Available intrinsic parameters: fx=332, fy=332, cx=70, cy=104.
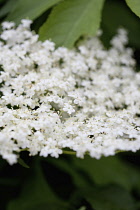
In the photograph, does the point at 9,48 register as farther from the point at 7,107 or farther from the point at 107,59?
the point at 107,59

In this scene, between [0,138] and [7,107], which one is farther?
[7,107]

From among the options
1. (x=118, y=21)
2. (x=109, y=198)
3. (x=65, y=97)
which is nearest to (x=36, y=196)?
(x=109, y=198)

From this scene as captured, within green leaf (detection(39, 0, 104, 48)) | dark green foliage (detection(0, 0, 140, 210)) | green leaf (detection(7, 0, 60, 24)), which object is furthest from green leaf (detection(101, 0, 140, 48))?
green leaf (detection(7, 0, 60, 24))

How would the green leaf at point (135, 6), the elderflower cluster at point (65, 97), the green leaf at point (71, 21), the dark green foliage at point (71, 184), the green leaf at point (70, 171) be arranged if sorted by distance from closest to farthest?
the elderflower cluster at point (65, 97) → the green leaf at point (135, 6) → the green leaf at point (71, 21) → the dark green foliage at point (71, 184) → the green leaf at point (70, 171)

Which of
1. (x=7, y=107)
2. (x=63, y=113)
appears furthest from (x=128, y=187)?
(x=7, y=107)

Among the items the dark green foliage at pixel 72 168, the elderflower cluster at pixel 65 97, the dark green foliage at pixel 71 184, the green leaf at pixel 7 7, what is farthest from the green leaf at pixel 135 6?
the dark green foliage at pixel 71 184

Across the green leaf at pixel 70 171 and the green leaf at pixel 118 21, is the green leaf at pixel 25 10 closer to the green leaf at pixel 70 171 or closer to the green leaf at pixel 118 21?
the green leaf at pixel 118 21

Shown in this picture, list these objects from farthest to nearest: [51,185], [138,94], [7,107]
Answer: [51,185] → [138,94] → [7,107]
